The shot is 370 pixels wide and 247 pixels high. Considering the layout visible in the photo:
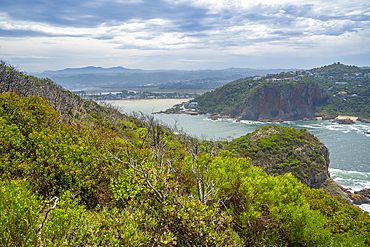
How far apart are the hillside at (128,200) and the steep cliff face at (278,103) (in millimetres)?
92558

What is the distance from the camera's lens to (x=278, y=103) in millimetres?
101812

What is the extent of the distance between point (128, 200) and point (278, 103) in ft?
346

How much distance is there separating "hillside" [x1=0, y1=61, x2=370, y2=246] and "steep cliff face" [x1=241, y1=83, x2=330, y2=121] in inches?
3644

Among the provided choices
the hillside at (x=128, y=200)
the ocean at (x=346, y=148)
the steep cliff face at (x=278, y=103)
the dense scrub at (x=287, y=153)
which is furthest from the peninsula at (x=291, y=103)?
the hillside at (x=128, y=200)

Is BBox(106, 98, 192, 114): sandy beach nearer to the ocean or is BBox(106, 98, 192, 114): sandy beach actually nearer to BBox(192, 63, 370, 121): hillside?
BBox(192, 63, 370, 121): hillside

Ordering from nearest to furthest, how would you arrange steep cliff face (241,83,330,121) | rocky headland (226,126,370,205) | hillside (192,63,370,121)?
rocky headland (226,126,370,205) → hillside (192,63,370,121) → steep cliff face (241,83,330,121)

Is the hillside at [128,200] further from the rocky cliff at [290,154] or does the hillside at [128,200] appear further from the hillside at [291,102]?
the hillside at [291,102]

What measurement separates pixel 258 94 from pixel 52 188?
10419 cm

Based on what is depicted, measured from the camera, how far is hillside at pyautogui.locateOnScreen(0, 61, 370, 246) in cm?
381

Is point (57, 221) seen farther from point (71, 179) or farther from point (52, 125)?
point (52, 125)

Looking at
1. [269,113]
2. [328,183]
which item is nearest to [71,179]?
[328,183]

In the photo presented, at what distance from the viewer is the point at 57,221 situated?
12.2 ft

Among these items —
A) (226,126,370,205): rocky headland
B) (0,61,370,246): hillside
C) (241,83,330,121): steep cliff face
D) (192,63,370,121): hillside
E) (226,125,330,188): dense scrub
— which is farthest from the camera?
(241,83,330,121): steep cliff face

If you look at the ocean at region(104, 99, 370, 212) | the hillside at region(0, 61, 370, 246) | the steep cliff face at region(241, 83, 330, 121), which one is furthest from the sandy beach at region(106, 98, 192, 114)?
the hillside at region(0, 61, 370, 246)
